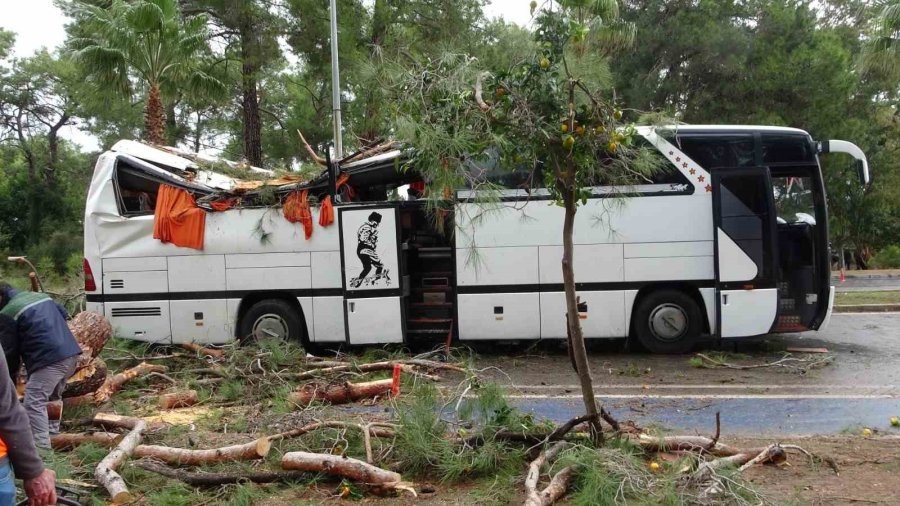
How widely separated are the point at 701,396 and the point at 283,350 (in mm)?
4922

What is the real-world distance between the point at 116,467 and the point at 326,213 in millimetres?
5362

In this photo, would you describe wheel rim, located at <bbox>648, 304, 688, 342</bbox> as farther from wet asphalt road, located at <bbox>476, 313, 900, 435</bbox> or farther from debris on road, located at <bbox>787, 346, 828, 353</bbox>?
debris on road, located at <bbox>787, 346, 828, 353</bbox>

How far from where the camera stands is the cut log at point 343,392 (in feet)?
24.3

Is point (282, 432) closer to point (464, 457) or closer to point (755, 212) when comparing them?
point (464, 457)

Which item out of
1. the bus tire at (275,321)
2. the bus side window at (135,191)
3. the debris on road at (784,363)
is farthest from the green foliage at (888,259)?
the bus side window at (135,191)

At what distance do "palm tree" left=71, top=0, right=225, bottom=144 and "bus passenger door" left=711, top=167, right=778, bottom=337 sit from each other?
13.5m

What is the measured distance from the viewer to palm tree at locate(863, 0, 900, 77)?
653 inches

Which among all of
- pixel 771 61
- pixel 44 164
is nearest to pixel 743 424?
pixel 771 61

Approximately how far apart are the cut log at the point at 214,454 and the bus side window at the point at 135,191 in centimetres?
599

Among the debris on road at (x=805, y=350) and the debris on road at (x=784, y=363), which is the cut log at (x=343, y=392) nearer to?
the debris on road at (x=784, y=363)

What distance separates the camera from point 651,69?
22.5m

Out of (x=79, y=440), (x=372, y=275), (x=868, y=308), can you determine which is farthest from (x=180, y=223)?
(x=868, y=308)

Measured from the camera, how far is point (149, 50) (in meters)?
17.8

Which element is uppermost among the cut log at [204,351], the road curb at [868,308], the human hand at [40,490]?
the human hand at [40,490]
